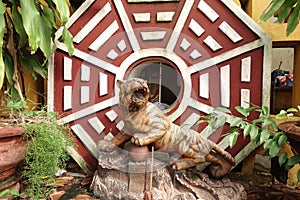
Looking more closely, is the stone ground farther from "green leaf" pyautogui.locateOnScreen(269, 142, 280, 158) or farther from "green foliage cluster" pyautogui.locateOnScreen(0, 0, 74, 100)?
"green foliage cluster" pyautogui.locateOnScreen(0, 0, 74, 100)

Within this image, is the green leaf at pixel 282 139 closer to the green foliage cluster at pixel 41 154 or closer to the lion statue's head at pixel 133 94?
the lion statue's head at pixel 133 94

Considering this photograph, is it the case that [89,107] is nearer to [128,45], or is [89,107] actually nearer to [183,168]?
[128,45]

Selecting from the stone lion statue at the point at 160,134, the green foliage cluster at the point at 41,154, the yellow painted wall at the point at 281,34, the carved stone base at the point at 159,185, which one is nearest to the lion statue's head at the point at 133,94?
the stone lion statue at the point at 160,134

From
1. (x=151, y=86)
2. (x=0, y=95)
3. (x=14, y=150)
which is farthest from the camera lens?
(x=151, y=86)

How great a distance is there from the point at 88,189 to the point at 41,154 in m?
0.31

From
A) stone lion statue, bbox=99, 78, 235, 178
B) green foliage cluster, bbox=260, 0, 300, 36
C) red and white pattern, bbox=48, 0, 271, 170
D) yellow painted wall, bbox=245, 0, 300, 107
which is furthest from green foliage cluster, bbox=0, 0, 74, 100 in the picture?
yellow painted wall, bbox=245, 0, 300, 107

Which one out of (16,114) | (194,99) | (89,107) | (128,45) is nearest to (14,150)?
(16,114)

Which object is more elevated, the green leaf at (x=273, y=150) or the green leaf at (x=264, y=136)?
the green leaf at (x=264, y=136)

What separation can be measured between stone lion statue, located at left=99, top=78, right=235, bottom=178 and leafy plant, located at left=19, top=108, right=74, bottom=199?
0.33m

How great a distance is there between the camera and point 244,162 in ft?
5.10

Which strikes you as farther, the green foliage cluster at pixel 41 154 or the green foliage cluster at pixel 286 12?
the green foliage cluster at pixel 41 154

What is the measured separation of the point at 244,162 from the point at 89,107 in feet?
2.98

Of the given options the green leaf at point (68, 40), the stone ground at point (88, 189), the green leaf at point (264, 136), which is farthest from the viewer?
the green leaf at point (68, 40)

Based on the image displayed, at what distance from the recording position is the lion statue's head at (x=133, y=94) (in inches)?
46.7
